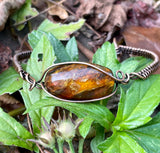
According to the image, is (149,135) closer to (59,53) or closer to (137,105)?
(137,105)

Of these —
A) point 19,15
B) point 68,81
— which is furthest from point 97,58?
point 19,15

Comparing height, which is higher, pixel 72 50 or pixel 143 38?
pixel 72 50

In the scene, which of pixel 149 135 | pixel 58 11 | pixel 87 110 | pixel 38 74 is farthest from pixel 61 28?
pixel 149 135

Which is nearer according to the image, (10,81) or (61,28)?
(10,81)

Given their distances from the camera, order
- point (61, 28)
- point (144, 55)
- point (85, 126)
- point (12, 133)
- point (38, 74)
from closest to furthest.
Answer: point (85, 126)
point (12, 133)
point (38, 74)
point (144, 55)
point (61, 28)

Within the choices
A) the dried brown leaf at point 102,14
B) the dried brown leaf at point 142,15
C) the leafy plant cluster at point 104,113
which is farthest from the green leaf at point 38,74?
the dried brown leaf at point 142,15

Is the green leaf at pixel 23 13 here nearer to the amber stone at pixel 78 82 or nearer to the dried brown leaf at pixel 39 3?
the dried brown leaf at pixel 39 3

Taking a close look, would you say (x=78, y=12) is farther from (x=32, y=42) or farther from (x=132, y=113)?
(x=132, y=113)
